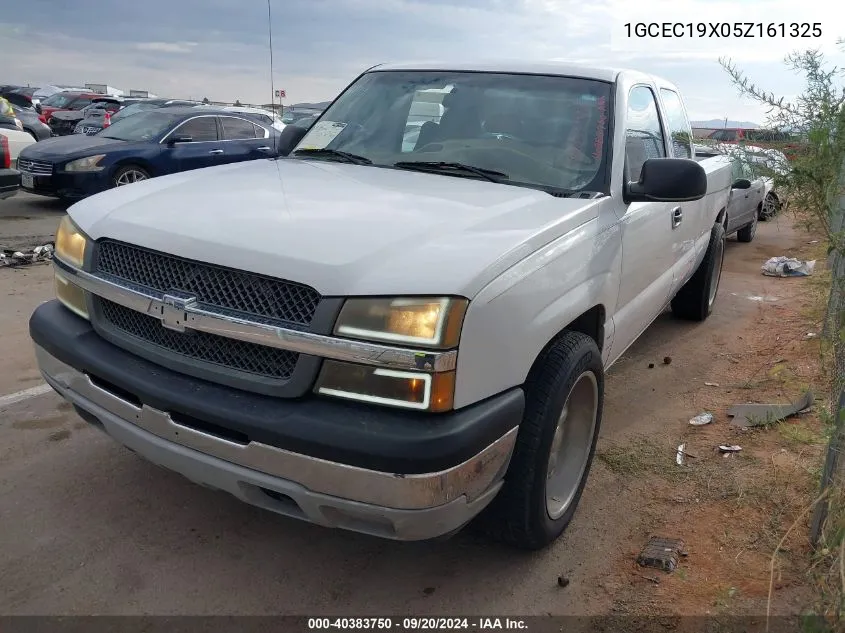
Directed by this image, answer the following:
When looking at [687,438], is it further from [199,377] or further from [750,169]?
[199,377]

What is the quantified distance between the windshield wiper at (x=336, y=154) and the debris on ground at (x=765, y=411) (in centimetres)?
253

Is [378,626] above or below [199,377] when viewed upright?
below

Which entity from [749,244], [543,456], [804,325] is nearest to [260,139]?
[749,244]

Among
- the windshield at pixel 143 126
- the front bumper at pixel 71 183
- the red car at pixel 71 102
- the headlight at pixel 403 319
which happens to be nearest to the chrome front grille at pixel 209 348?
the headlight at pixel 403 319

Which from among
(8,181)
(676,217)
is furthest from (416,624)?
(8,181)

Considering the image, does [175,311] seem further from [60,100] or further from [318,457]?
[60,100]

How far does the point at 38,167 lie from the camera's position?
9930 millimetres

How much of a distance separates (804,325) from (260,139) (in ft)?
28.6

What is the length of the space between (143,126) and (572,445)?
9.86m

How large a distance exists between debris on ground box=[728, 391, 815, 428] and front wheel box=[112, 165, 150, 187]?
849 cm

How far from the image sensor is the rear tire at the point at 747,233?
34.0 feet

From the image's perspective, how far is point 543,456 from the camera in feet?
8.18

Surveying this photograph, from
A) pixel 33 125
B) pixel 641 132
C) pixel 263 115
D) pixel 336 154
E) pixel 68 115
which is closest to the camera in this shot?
pixel 336 154

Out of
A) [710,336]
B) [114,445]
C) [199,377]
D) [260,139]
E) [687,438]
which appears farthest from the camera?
[260,139]
